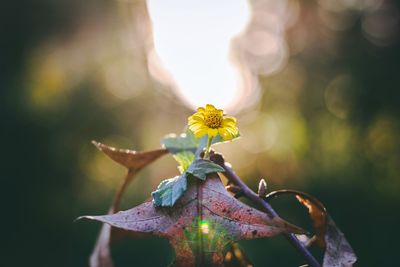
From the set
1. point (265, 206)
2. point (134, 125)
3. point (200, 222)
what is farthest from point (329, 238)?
point (134, 125)

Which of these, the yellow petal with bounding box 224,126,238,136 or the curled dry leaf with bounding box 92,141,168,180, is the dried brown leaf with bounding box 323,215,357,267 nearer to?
the yellow petal with bounding box 224,126,238,136

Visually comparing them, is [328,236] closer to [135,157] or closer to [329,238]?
[329,238]

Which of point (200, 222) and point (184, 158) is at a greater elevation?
point (184, 158)

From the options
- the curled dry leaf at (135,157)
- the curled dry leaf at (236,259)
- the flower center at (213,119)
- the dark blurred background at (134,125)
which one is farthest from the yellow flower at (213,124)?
the dark blurred background at (134,125)

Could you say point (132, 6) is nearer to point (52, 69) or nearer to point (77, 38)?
point (77, 38)

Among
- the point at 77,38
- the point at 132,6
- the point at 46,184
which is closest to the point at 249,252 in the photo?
the point at 46,184

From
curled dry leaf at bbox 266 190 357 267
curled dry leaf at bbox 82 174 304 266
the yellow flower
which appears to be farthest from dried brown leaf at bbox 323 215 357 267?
the yellow flower
